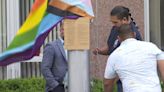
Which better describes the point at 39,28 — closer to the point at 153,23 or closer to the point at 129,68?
the point at 129,68

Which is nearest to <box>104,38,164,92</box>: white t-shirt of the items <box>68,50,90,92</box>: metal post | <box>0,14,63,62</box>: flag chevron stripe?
<box>68,50,90,92</box>: metal post

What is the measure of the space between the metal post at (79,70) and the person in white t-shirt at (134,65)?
0.23m

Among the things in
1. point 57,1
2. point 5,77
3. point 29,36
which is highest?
point 57,1

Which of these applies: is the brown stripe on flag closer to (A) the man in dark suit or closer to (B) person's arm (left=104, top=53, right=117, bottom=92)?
(B) person's arm (left=104, top=53, right=117, bottom=92)

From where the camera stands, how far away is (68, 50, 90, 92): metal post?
16.1ft

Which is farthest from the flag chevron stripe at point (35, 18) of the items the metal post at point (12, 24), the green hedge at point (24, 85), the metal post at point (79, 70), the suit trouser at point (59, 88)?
the metal post at point (12, 24)

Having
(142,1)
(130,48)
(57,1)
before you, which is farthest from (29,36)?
(142,1)

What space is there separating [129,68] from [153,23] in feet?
21.4

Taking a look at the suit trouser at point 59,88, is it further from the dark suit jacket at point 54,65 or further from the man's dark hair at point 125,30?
the man's dark hair at point 125,30

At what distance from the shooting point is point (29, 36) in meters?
5.19

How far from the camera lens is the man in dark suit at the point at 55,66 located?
265 inches

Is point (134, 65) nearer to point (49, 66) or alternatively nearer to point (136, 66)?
point (136, 66)

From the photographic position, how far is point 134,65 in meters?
4.95

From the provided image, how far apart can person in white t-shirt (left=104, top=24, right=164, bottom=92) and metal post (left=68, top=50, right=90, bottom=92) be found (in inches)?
9.1
